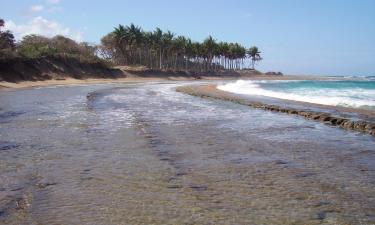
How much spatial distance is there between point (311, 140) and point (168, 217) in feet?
20.9

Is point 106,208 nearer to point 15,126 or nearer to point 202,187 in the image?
point 202,187

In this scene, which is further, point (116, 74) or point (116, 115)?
point (116, 74)

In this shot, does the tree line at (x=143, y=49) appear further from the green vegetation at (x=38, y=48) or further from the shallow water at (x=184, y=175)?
the shallow water at (x=184, y=175)

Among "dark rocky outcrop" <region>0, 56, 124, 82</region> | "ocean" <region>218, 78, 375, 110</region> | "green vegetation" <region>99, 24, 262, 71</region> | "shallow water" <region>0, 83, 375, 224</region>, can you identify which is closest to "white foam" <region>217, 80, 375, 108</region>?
"ocean" <region>218, 78, 375, 110</region>

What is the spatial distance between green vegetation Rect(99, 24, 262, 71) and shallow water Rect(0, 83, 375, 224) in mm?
80625

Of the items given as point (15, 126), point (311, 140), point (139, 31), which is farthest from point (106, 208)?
point (139, 31)

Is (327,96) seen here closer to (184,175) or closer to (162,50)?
(184,175)

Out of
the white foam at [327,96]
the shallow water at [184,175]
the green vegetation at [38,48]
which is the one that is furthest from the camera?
the green vegetation at [38,48]

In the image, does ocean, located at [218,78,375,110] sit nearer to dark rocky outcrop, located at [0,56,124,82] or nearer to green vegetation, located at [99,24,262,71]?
dark rocky outcrop, located at [0,56,124,82]

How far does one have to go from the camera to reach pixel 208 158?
25.8 ft

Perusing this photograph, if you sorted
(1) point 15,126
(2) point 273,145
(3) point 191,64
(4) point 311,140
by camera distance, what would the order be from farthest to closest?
(3) point 191,64
(1) point 15,126
(4) point 311,140
(2) point 273,145

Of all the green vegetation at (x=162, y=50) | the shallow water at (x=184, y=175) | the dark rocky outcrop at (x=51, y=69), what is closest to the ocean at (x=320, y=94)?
the shallow water at (x=184, y=175)

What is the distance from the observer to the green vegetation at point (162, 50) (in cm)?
9144

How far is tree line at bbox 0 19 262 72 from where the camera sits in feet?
243
